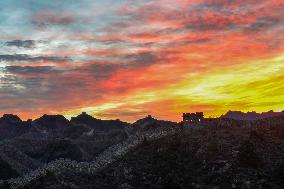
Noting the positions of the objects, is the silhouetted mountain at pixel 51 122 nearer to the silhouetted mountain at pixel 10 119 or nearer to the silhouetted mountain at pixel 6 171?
the silhouetted mountain at pixel 10 119

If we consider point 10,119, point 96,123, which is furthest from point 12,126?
point 96,123

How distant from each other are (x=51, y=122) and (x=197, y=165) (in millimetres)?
110236

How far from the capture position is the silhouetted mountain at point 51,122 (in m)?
148

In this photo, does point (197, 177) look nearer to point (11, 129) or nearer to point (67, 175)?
point (67, 175)

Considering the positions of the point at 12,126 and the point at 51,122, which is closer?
the point at 12,126

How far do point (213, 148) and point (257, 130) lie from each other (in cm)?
845

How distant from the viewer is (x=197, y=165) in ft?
158

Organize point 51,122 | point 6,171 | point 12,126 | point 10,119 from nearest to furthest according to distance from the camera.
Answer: point 6,171, point 12,126, point 10,119, point 51,122

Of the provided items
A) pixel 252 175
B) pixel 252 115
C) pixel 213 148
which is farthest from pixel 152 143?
pixel 252 115

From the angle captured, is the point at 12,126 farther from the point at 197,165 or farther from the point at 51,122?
the point at 197,165

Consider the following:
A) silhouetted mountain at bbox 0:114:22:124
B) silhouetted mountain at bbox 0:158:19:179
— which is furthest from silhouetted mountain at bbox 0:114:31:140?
silhouetted mountain at bbox 0:158:19:179

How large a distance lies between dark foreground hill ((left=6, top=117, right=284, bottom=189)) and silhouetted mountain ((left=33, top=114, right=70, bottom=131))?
312 ft

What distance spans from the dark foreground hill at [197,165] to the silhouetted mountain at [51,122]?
95.2m

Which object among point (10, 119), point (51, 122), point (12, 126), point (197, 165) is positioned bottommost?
point (197, 165)
